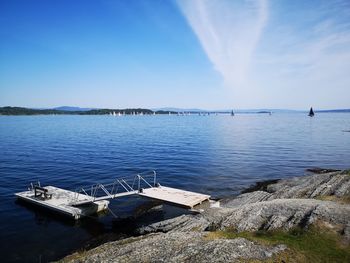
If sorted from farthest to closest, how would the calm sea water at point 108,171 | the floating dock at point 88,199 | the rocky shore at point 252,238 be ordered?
the floating dock at point 88,199 → the calm sea water at point 108,171 → the rocky shore at point 252,238

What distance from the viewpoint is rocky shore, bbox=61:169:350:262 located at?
1512 cm

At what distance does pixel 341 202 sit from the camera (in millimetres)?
23469

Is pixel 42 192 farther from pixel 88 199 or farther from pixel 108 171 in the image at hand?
pixel 108 171

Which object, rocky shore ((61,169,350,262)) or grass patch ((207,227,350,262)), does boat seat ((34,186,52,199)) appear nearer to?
rocky shore ((61,169,350,262))

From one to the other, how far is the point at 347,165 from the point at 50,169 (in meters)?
54.4

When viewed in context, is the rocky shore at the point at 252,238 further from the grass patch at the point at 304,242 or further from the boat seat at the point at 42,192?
the boat seat at the point at 42,192

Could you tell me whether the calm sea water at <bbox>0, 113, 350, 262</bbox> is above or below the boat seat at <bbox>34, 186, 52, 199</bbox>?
below

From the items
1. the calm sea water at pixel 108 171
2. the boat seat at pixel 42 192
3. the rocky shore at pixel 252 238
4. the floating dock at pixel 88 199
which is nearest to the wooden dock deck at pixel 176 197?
the floating dock at pixel 88 199

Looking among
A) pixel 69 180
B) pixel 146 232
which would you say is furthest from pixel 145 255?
pixel 69 180

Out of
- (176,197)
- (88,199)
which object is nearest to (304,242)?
(176,197)

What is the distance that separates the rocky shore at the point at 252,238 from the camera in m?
15.1

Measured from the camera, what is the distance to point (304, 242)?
53.9 ft

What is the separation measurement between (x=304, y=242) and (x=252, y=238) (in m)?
2.85

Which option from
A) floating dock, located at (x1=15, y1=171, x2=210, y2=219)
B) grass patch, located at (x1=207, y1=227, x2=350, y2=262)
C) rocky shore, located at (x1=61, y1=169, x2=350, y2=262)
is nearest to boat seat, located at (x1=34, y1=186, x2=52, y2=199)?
floating dock, located at (x1=15, y1=171, x2=210, y2=219)
